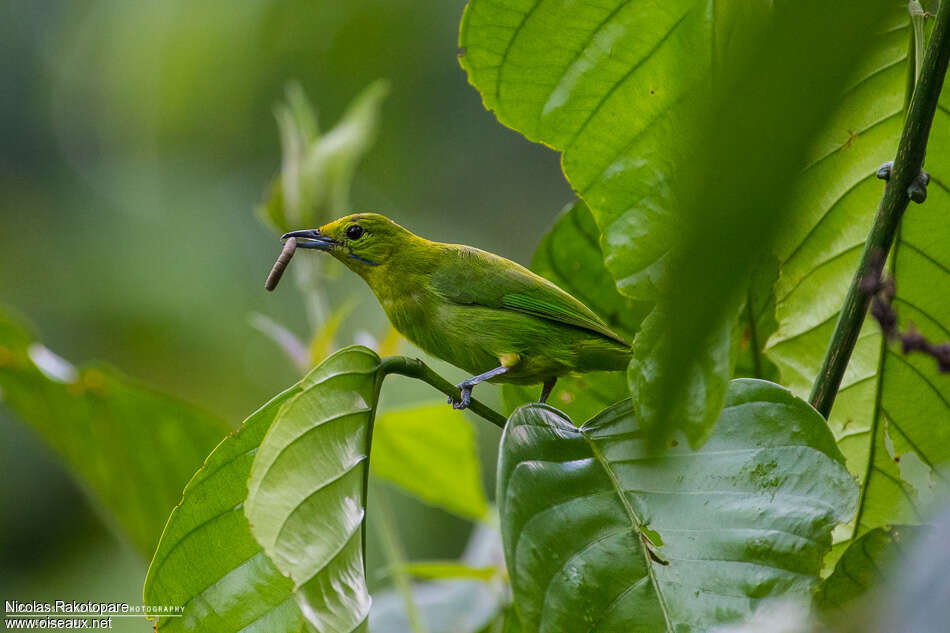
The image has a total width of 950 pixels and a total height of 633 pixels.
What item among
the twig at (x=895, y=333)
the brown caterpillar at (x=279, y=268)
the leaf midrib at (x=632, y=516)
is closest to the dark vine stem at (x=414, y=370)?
the leaf midrib at (x=632, y=516)

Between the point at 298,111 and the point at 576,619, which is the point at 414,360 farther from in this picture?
the point at 298,111

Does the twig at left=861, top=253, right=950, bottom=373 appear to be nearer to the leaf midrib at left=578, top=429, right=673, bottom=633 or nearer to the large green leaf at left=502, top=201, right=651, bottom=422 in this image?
the leaf midrib at left=578, top=429, right=673, bottom=633

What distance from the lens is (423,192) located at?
9.54m

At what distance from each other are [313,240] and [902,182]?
73.3 inches

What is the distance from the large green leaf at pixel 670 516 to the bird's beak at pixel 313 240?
146 cm

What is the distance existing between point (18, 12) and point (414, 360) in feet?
33.3

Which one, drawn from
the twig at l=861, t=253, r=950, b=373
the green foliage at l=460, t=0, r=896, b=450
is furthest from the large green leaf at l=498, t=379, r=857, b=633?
the twig at l=861, t=253, r=950, b=373

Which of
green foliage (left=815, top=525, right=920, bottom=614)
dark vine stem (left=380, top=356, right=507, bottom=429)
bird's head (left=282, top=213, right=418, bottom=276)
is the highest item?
bird's head (left=282, top=213, right=418, bottom=276)

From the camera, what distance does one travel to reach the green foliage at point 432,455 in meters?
2.45

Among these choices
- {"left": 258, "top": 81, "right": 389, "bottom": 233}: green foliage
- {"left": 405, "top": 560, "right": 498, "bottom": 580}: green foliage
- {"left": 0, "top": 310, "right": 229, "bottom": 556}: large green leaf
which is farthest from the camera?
{"left": 258, "top": 81, "right": 389, "bottom": 233}: green foliage

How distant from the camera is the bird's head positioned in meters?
2.83

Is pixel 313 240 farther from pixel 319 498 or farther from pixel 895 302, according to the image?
pixel 895 302

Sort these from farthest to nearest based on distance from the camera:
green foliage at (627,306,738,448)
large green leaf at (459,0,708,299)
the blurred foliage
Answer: large green leaf at (459,0,708,299)
green foliage at (627,306,738,448)
the blurred foliage

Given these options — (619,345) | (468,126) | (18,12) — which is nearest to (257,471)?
(619,345)
